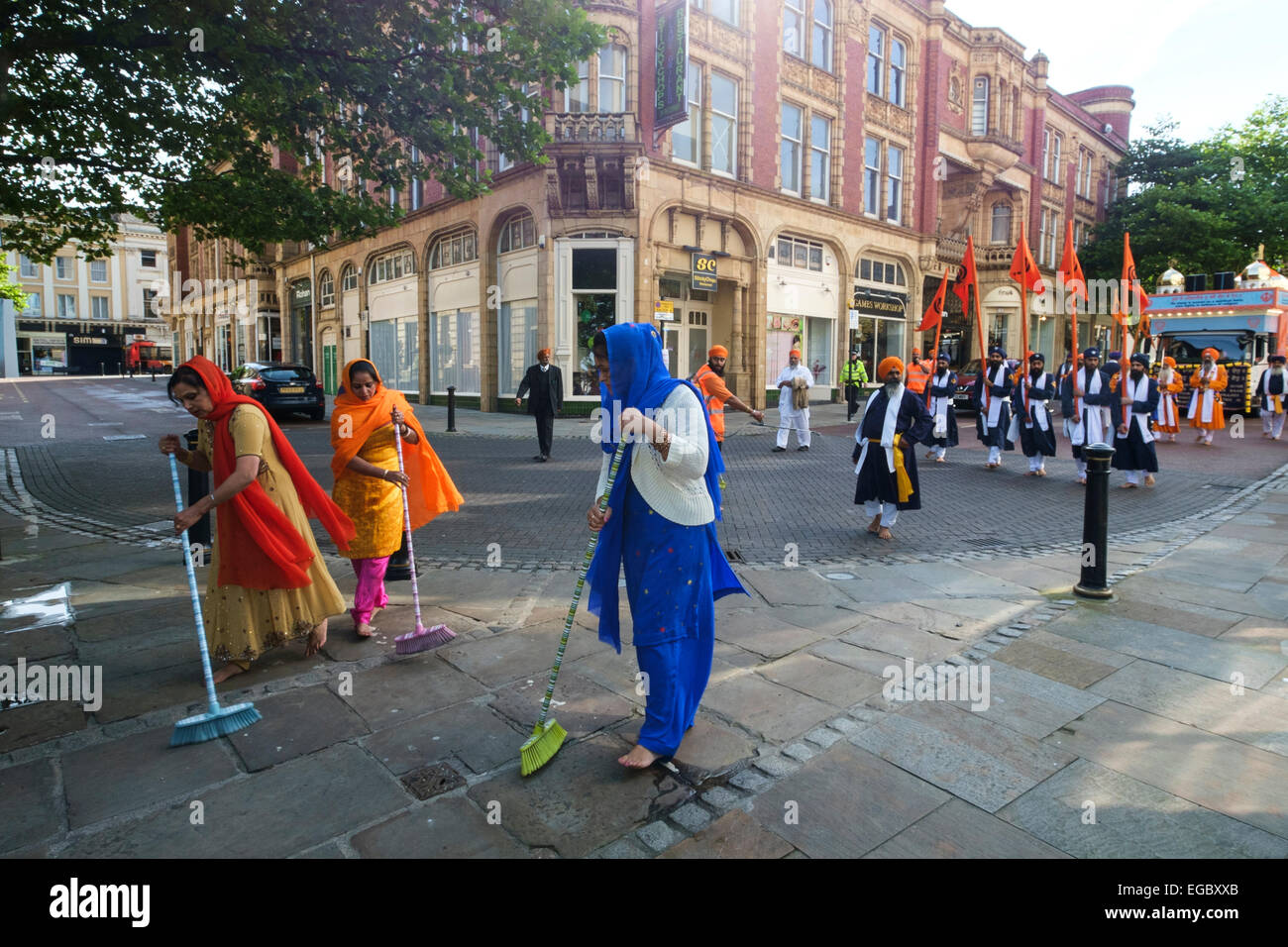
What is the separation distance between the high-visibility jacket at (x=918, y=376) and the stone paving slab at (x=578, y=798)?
38.2 ft

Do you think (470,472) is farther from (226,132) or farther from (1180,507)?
(1180,507)

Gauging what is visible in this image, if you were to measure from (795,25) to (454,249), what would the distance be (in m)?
12.8

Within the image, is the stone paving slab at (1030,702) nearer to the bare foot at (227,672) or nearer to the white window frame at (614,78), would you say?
the bare foot at (227,672)

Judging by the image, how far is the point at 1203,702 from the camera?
372 cm

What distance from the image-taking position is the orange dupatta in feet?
15.3

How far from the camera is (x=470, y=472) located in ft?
37.7

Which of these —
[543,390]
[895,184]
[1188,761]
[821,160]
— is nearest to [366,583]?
[1188,761]

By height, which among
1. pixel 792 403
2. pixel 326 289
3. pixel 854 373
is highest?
pixel 326 289

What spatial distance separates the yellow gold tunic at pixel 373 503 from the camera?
474cm

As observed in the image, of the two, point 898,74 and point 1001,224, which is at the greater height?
point 898,74

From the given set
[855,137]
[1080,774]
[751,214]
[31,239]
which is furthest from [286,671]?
[855,137]

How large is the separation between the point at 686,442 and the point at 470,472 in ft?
29.5

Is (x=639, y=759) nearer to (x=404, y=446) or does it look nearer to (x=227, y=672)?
(x=227, y=672)
